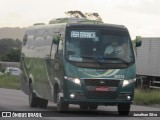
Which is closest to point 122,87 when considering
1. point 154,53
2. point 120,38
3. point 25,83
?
point 120,38

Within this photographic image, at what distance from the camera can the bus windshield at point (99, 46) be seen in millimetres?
17750

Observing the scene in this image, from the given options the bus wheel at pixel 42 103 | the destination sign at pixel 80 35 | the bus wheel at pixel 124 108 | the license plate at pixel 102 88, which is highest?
the destination sign at pixel 80 35

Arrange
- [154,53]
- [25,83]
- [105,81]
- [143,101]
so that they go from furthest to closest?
1. [154,53]
2. [143,101]
3. [25,83]
4. [105,81]

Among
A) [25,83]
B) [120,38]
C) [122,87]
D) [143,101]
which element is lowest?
[143,101]

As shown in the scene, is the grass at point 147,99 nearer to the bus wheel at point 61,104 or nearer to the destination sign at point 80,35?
the bus wheel at point 61,104

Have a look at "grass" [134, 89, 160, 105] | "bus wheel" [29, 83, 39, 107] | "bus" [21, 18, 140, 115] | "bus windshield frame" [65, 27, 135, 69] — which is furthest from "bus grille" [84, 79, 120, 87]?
"grass" [134, 89, 160, 105]

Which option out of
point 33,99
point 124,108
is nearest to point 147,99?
point 33,99

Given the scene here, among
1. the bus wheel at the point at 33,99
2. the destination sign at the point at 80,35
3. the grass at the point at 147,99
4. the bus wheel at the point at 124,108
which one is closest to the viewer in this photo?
the destination sign at the point at 80,35

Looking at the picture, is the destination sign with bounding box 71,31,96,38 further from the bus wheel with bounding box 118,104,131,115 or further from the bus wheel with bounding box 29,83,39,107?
the bus wheel with bounding box 29,83,39,107

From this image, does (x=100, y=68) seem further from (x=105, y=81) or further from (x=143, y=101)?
(x=143, y=101)

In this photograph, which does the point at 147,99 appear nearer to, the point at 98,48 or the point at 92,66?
the point at 98,48

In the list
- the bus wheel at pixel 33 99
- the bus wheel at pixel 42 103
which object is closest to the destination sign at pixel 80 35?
the bus wheel at pixel 33 99

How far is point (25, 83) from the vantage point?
2347cm

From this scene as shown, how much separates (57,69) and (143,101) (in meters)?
9.36
